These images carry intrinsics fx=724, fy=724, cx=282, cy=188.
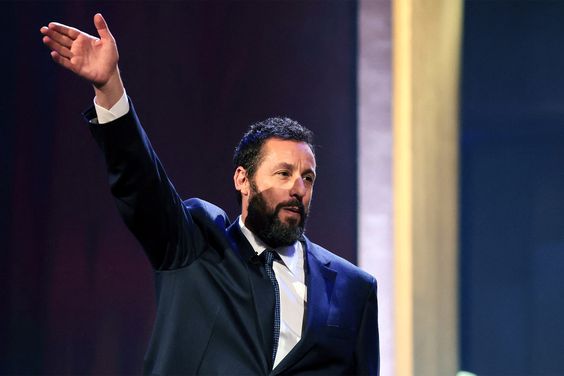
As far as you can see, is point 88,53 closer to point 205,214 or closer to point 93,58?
point 93,58

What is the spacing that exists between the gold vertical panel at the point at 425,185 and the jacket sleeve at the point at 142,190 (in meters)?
1.34

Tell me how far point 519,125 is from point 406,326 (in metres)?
0.87

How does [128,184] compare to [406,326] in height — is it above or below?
above

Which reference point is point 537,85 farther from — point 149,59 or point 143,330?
point 143,330

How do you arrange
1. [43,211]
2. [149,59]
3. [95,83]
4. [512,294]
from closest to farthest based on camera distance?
[95,83] < [43,211] < [149,59] < [512,294]

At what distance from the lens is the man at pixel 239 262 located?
1338 millimetres

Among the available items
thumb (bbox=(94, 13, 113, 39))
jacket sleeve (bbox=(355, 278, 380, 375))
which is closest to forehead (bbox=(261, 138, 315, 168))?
jacket sleeve (bbox=(355, 278, 380, 375))

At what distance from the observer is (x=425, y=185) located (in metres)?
2.68

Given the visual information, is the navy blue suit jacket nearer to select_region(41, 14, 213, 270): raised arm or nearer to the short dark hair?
select_region(41, 14, 213, 270): raised arm

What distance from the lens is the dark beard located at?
157cm

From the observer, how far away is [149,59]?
2.49m

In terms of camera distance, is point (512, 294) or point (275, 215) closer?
point (275, 215)

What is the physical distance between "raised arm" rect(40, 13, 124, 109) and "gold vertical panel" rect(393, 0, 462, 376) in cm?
153

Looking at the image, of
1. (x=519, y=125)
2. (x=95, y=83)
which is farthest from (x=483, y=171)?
(x=95, y=83)
